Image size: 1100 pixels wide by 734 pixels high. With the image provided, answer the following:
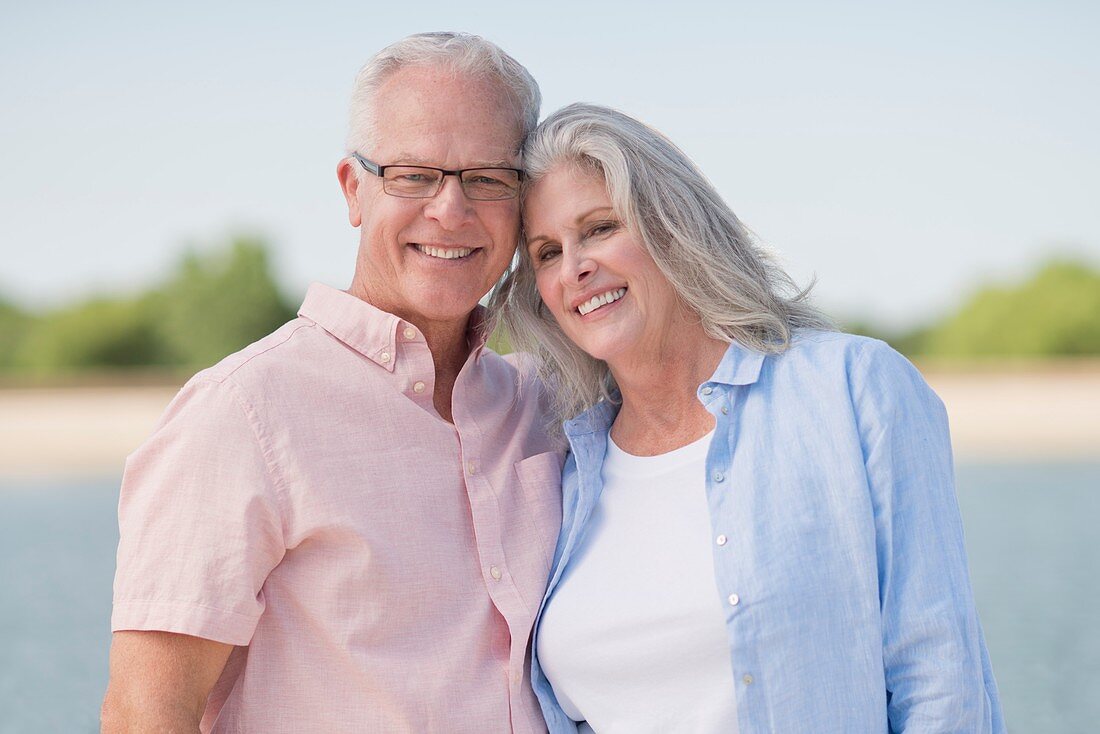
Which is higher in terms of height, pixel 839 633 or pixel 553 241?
pixel 553 241

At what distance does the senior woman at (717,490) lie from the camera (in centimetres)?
221

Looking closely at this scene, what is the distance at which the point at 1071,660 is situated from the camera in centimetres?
910

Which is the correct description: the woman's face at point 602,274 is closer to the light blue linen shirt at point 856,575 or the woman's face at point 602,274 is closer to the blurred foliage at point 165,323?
the light blue linen shirt at point 856,575

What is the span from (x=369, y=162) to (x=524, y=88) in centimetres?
42

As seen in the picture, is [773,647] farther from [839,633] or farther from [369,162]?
[369,162]

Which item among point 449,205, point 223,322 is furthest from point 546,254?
point 223,322

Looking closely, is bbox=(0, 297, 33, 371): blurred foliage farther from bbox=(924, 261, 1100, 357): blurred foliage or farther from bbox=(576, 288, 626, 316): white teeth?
bbox=(576, 288, 626, 316): white teeth

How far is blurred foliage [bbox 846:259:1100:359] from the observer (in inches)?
1351

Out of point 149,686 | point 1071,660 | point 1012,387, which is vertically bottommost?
point 1012,387

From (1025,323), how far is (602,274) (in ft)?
122

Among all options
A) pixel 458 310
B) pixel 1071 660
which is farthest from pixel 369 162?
pixel 1071 660

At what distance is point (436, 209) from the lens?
2.63 meters

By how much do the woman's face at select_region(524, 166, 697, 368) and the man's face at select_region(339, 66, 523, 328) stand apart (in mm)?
145

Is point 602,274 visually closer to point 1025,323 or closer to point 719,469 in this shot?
point 719,469
